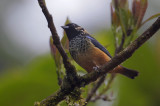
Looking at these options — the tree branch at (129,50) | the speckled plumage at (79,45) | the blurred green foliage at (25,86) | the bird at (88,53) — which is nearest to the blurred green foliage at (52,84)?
the blurred green foliage at (25,86)

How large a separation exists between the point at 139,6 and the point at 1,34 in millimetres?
5931

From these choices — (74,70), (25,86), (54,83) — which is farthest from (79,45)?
(74,70)

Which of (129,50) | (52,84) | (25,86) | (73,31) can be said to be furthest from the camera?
(73,31)

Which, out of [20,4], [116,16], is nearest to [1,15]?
[20,4]

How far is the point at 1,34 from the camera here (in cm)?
786

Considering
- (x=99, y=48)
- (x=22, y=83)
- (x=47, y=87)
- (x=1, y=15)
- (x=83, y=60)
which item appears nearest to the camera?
(x=22, y=83)

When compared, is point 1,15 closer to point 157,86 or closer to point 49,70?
point 49,70

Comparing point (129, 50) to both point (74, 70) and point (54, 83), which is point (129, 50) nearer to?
point (74, 70)

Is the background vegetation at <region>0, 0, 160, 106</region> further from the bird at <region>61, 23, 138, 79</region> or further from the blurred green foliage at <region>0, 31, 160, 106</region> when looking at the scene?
the bird at <region>61, 23, 138, 79</region>

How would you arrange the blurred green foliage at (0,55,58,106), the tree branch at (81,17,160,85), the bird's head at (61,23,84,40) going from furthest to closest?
the bird's head at (61,23,84,40) → the blurred green foliage at (0,55,58,106) → the tree branch at (81,17,160,85)

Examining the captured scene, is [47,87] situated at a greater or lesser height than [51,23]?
lesser

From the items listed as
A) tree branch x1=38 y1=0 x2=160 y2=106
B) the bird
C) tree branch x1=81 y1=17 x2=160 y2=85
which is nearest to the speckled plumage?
the bird

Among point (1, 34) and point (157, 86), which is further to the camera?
point (1, 34)

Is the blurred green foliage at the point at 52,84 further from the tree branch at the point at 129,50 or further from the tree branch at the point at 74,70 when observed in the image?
the tree branch at the point at 129,50
